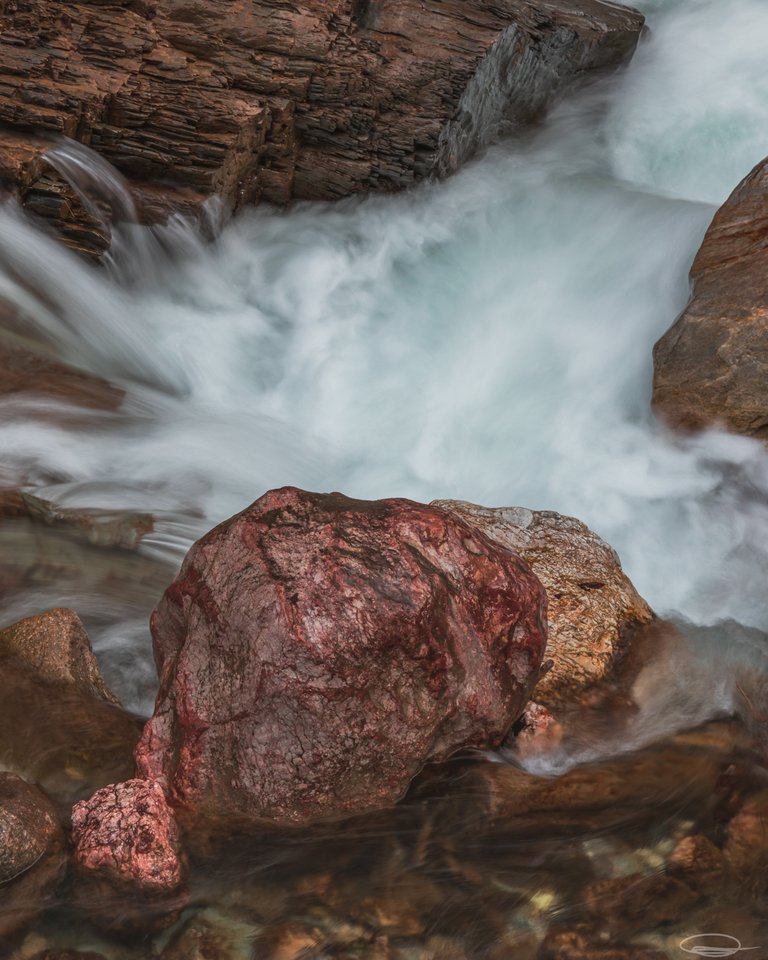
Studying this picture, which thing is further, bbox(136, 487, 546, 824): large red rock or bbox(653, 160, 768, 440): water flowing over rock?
bbox(653, 160, 768, 440): water flowing over rock

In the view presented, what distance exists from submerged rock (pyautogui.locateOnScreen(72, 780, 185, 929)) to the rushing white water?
958 mm

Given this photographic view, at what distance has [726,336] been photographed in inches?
239

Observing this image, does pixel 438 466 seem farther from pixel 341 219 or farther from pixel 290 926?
pixel 290 926

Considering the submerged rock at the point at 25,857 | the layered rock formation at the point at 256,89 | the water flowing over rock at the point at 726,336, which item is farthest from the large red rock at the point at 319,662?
the layered rock formation at the point at 256,89

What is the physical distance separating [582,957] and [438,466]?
393cm

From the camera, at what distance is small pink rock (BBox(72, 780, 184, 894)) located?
3.53 m

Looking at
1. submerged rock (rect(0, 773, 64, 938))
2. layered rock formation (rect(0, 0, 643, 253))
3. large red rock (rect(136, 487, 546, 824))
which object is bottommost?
submerged rock (rect(0, 773, 64, 938))

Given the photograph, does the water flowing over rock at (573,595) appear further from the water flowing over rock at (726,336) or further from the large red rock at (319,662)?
the water flowing over rock at (726,336)

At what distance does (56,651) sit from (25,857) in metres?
1.03

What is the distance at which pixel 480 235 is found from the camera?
347 inches

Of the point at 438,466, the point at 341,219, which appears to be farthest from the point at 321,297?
the point at 438,466

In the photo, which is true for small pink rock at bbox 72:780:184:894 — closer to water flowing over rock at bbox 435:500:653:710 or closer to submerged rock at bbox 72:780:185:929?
submerged rock at bbox 72:780:185:929

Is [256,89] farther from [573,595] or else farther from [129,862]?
[129,862]

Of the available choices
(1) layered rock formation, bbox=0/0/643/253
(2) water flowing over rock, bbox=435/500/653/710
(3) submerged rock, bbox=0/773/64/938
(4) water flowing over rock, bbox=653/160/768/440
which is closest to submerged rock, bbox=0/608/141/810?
(3) submerged rock, bbox=0/773/64/938
